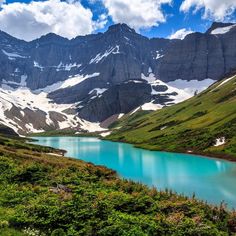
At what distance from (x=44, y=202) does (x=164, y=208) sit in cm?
944

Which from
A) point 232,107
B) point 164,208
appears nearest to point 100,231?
point 164,208

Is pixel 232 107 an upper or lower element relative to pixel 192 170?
upper

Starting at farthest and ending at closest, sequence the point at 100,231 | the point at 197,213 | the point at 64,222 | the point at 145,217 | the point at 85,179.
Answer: the point at 85,179
the point at 197,213
the point at 145,217
the point at 64,222
the point at 100,231

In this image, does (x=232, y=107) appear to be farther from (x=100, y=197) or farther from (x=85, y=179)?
(x=100, y=197)

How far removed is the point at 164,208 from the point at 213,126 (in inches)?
5622

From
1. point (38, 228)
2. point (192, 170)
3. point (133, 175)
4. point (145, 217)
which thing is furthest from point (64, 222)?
point (192, 170)

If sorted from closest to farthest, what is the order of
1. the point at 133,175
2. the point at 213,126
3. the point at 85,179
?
the point at 85,179 → the point at 133,175 → the point at 213,126

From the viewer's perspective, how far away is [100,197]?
31.0 m

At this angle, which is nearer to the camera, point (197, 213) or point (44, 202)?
point (44, 202)

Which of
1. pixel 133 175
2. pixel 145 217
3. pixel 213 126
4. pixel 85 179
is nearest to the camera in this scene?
pixel 145 217

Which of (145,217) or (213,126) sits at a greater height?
(213,126)

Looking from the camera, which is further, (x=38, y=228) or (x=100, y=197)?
(x=100, y=197)

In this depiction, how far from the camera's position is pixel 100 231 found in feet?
76.8

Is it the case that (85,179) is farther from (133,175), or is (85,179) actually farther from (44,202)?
(133,175)
